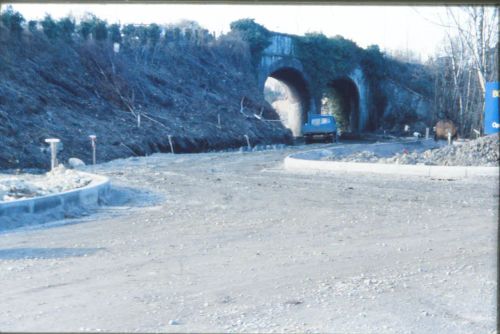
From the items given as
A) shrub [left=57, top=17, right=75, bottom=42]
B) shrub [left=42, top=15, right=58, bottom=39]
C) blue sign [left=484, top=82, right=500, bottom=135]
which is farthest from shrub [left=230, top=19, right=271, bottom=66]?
blue sign [left=484, top=82, right=500, bottom=135]

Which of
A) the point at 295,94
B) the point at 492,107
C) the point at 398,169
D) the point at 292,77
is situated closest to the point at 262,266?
the point at 492,107

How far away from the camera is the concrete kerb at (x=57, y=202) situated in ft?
30.9

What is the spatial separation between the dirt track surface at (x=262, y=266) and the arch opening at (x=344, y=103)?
39734mm

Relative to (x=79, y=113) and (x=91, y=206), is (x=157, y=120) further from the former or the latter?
(x=91, y=206)

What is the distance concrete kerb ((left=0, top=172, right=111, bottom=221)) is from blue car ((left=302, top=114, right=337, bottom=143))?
81.9 ft

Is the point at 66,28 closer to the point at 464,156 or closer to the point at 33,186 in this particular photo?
the point at 33,186

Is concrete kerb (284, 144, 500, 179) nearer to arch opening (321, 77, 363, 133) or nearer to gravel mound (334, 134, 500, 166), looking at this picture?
gravel mound (334, 134, 500, 166)

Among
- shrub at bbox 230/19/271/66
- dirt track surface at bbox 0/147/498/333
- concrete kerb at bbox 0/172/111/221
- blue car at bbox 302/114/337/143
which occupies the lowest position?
dirt track surface at bbox 0/147/498/333

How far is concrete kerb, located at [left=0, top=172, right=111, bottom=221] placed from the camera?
9429 mm

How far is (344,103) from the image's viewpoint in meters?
53.2

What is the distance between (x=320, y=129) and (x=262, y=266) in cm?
2994

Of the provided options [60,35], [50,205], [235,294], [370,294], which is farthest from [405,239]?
[60,35]

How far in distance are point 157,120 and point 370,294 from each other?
930 inches

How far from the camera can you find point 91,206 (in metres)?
11.2
